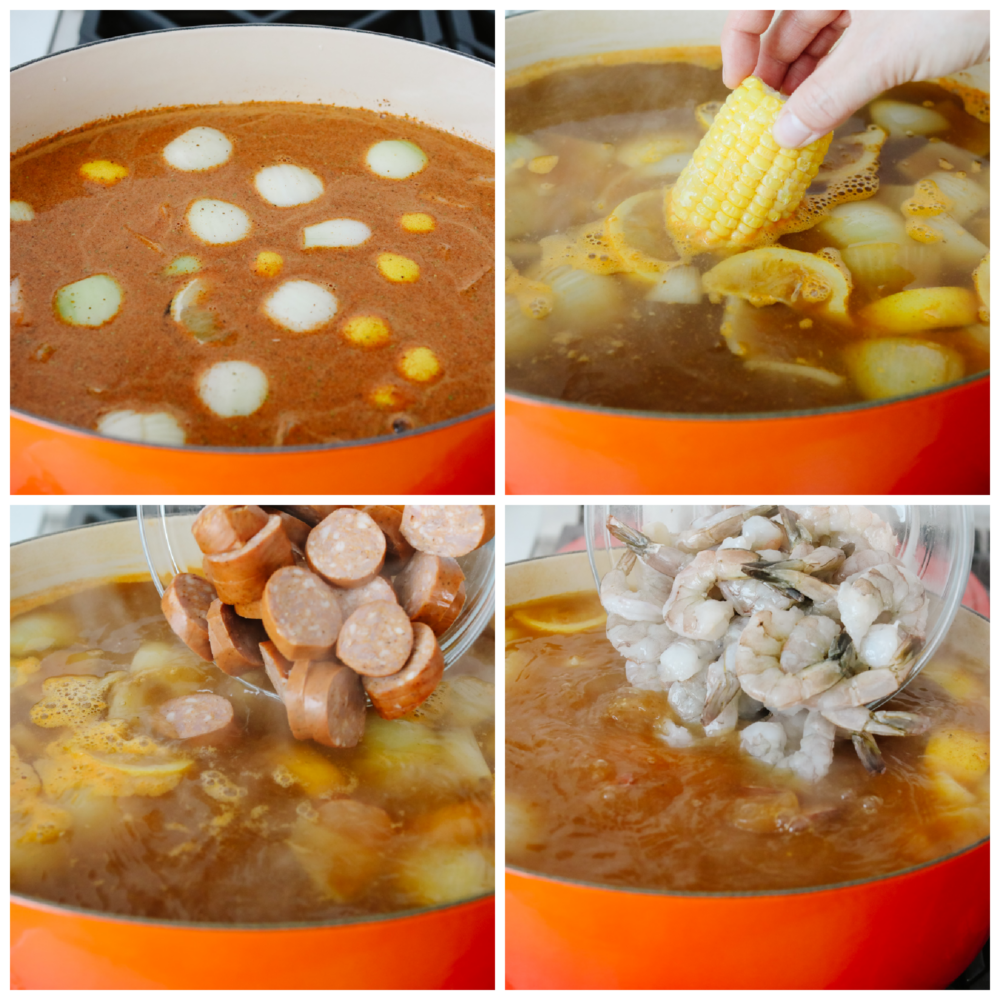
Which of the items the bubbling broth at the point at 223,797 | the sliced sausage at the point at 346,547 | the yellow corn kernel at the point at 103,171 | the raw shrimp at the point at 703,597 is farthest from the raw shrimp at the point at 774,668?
the yellow corn kernel at the point at 103,171

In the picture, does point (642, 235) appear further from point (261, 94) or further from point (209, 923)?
point (209, 923)

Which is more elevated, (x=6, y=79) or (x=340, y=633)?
(x=6, y=79)

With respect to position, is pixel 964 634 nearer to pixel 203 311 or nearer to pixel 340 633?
pixel 340 633

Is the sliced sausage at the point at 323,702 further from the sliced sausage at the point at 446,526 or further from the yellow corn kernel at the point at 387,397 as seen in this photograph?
the yellow corn kernel at the point at 387,397

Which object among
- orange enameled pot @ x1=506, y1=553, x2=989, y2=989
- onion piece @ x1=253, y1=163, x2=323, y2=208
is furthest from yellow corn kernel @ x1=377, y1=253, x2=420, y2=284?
orange enameled pot @ x1=506, y1=553, x2=989, y2=989

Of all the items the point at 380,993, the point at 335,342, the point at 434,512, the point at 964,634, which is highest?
the point at 335,342

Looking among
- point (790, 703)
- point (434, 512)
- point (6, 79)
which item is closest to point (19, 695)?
point (434, 512)

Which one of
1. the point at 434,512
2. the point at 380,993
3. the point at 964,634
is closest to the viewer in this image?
the point at 380,993
